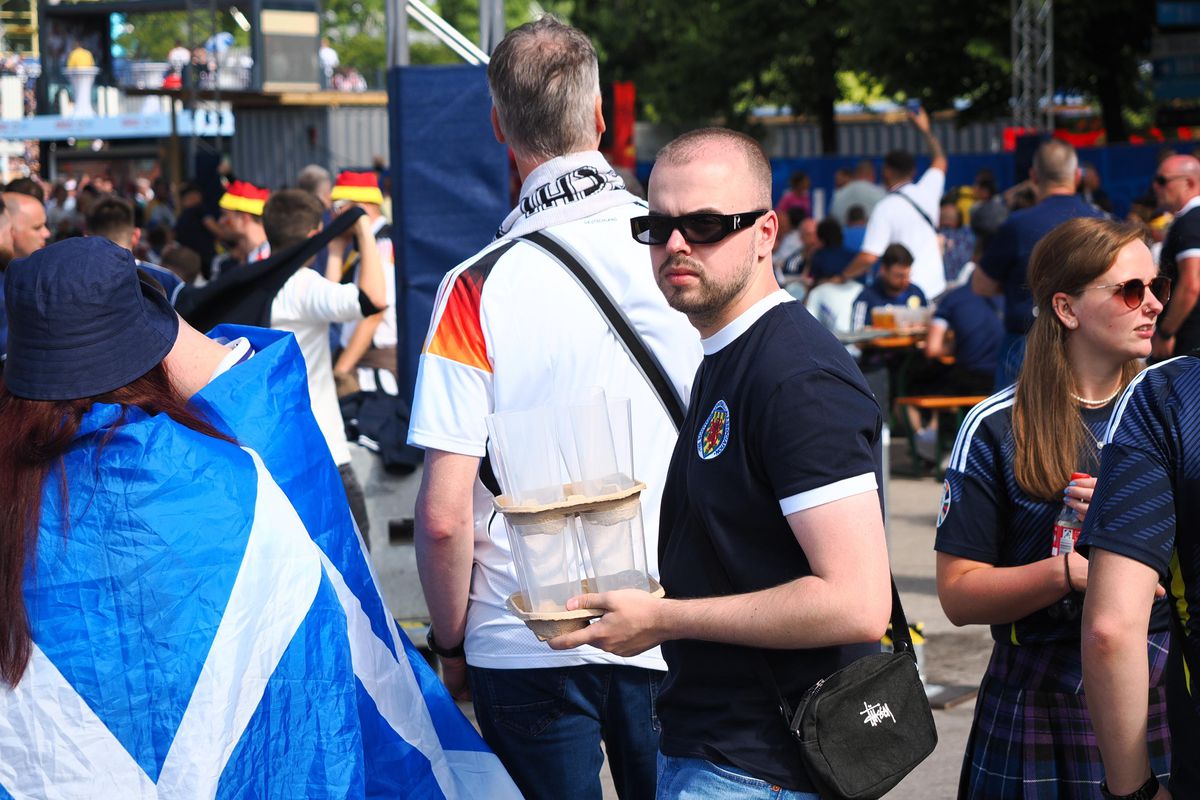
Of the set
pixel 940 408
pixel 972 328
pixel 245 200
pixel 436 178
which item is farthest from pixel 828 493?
A: pixel 940 408

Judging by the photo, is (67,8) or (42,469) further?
(67,8)

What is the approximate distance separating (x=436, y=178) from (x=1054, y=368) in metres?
3.53

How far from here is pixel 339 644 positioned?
2.42m

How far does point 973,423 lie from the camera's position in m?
3.05

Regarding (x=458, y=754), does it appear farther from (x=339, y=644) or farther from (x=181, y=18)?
(x=181, y=18)

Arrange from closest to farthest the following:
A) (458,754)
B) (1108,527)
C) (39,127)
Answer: (1108,527)
(458,754)
(39,127)

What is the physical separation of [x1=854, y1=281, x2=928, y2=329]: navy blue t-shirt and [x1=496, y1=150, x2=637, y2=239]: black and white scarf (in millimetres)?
8416

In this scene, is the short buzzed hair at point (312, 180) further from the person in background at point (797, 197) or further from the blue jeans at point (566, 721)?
the blue jeans at point (566, 721)

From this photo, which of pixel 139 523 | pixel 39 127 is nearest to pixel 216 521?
pixel 139 523

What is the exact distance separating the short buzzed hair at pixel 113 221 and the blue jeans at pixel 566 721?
5359 mm

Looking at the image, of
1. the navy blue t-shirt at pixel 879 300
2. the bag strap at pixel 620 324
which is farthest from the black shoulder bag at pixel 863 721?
the navy blue t-shirt at pixel 879 300

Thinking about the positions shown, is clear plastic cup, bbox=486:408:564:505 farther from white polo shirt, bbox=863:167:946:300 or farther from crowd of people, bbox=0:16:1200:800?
white polo shirt, bbox=863:167:946:300

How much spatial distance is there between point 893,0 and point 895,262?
17.5 m

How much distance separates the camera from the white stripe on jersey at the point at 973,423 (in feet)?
9.95
